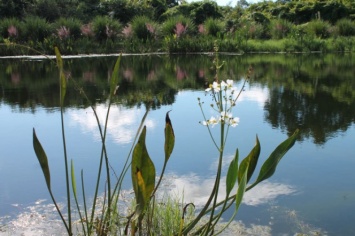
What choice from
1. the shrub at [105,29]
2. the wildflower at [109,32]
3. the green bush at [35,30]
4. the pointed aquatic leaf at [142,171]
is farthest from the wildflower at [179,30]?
the pointed aquatic leaf at [142,171]

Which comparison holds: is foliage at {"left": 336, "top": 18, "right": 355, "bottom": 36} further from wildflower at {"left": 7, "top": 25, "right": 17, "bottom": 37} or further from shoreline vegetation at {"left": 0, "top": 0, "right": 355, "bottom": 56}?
wildflower at {"left": 7, "top": 25, "right": 17, "bottom": 37}

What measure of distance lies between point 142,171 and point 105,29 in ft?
55.6

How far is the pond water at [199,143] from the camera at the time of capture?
2.70 metres

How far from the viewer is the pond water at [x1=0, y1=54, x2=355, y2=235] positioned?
2.70 m

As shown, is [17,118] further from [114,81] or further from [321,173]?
[114,81]

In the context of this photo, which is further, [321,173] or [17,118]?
[17,118]

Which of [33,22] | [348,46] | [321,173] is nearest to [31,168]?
[321,173]

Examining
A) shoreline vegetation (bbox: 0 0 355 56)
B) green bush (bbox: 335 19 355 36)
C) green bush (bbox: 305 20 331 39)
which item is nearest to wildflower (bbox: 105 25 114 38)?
shoreline vegetation (bbox: 0 0 355 56)

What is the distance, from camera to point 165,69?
11.2 metres

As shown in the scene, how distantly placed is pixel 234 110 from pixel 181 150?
2.11 m

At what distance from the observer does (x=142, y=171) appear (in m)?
1.65

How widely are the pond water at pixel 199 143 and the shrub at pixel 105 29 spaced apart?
956cm

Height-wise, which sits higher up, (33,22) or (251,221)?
(33,22)

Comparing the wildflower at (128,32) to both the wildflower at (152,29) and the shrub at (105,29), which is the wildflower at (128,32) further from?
the wildflower at (152,29)
